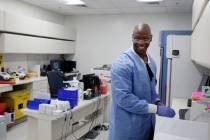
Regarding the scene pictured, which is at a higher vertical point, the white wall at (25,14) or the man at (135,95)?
the white wall at (25,14)

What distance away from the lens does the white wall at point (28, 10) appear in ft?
16.6

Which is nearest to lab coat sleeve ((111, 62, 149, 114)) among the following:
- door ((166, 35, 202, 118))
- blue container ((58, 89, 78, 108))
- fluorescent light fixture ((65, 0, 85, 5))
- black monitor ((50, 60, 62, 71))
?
blue container ((58, 89, 78, 108))

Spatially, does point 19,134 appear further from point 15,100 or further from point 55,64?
point 55,64

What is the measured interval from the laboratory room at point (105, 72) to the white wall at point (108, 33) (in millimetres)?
26

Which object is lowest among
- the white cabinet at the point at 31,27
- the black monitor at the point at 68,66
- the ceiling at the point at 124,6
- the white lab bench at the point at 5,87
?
the white lab bench at the point at 5,87

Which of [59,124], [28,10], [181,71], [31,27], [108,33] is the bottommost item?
[59,124]

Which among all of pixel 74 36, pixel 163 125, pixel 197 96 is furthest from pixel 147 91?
pixel 74 36

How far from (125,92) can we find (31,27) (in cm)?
395

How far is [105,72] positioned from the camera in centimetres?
511

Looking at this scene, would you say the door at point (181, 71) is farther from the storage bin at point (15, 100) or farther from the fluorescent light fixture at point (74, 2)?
the storage bin at point (15, 100)

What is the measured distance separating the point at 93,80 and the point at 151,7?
2.62 meters

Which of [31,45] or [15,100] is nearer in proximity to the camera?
[15,100]

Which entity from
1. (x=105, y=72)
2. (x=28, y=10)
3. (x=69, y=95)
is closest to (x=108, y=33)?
(x=105, y=72)

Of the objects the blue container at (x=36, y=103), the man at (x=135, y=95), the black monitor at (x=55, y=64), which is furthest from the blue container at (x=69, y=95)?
the black monitor at (x=55, y=64)
